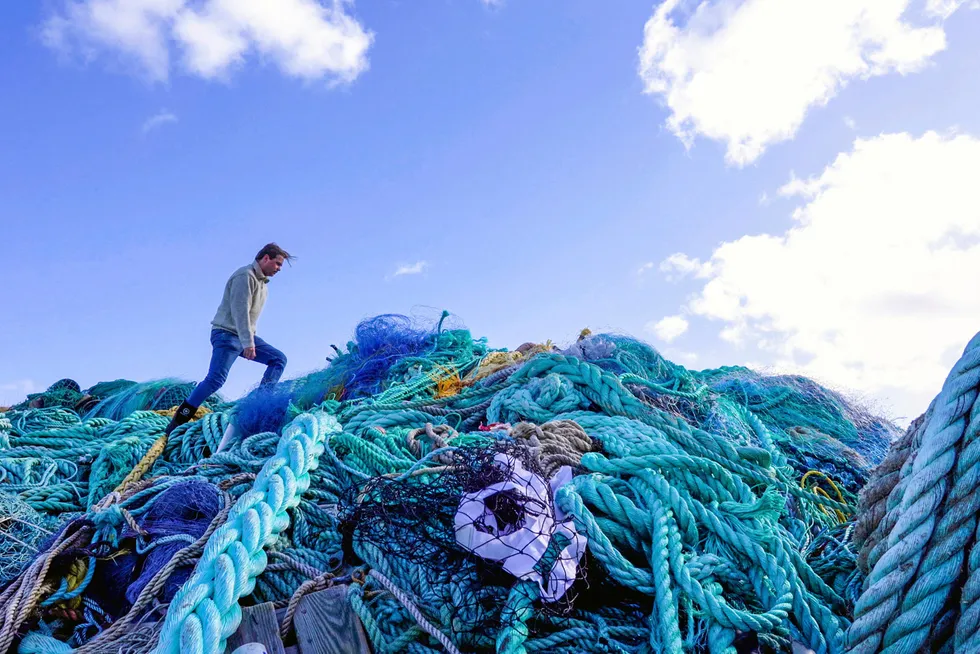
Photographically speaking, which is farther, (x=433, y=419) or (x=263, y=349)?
(x=263, y=349)

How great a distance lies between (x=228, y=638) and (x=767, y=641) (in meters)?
1.46

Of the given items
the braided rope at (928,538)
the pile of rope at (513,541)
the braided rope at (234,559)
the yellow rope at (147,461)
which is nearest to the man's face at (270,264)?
the yellow rope at (147,461)

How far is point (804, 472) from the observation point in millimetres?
3197

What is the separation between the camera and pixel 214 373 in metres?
5.10

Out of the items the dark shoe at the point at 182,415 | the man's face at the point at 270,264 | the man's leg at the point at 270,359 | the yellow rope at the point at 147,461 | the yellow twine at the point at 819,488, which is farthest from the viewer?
the man's leg at the point at 270,359

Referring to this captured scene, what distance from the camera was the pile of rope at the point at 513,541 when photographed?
1.74 m

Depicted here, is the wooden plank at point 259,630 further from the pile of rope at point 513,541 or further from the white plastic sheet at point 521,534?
the white plastic sheet at point 521,534

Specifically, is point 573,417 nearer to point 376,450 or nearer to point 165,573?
point 376,450

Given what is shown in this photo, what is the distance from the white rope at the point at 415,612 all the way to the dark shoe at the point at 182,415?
10.3ft

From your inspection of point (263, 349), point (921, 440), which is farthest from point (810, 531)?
point (263, 349)

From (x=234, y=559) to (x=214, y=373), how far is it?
11.5ft

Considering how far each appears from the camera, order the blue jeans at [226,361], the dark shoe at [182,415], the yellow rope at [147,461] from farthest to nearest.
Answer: the blue jeans at [226,361]
the dark shoe at [182,415]
the yellow rope at [147,461]

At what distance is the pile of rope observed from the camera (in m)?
1.74

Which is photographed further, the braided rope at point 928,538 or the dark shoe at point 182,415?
the dark shoe at point 182,415
